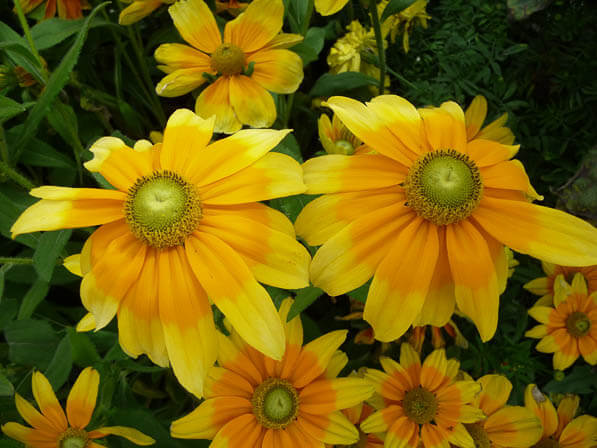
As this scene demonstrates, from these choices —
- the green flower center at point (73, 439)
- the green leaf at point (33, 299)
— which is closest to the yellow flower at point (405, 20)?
the green leaf at point (33, 299)

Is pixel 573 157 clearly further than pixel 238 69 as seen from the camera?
Yes

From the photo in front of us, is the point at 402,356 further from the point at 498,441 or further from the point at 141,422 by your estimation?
the point at 141,422

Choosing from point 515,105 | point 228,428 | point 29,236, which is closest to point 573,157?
point 515,105

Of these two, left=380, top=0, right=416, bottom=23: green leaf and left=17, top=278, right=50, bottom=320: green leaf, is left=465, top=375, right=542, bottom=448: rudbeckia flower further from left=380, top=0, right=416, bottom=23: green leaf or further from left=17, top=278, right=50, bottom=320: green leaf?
left=17, top=278, right=50, bottom=320: green leaf

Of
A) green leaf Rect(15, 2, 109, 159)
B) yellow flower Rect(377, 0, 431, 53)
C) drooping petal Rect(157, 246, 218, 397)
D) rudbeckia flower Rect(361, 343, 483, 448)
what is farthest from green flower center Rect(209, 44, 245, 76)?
rudbeckia flower Rect(361, 343, 483, 448)

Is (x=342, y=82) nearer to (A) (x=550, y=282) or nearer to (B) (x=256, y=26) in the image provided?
(B) (x=256, y=26)

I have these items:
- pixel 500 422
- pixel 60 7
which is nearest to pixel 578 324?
pixel 500 422
